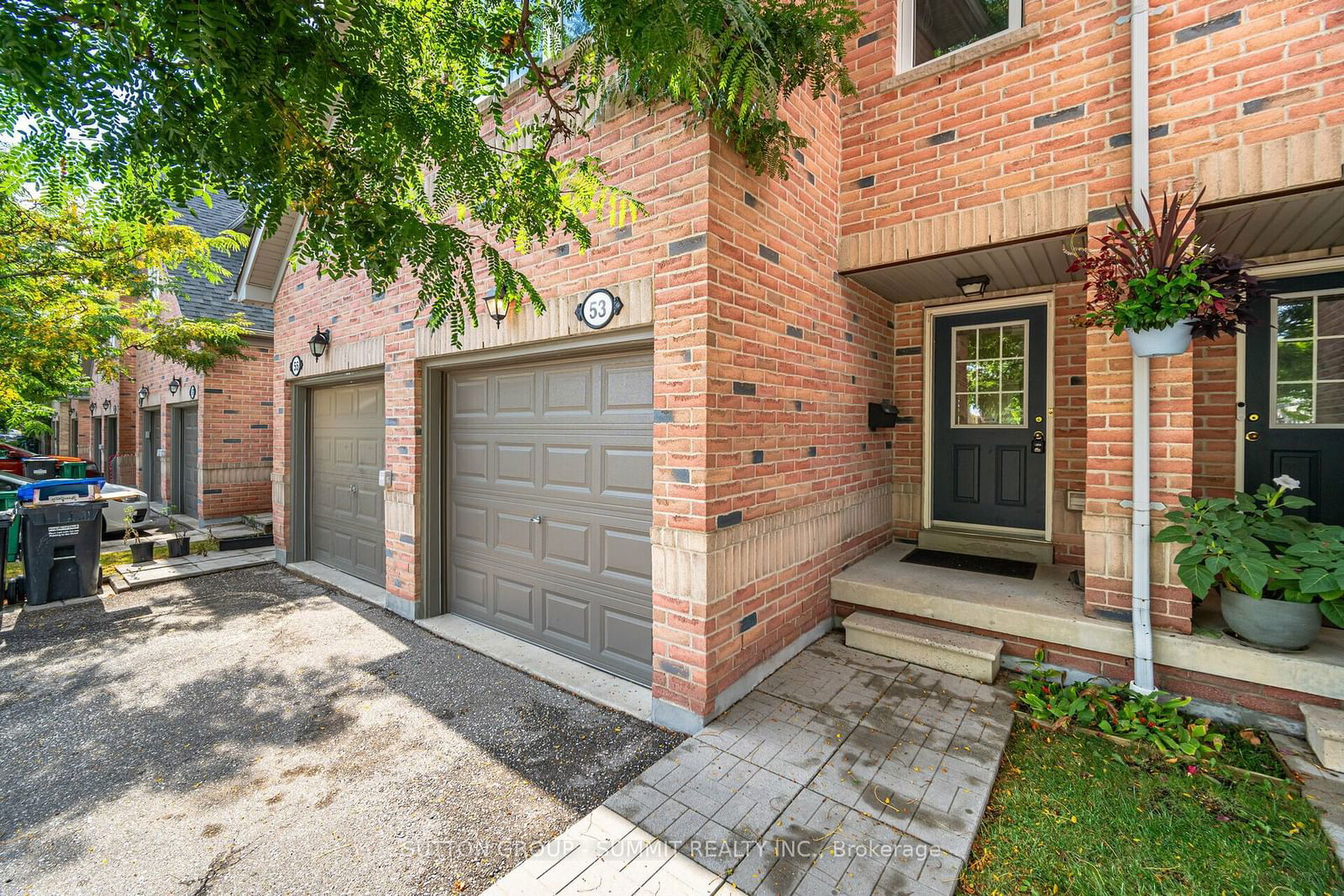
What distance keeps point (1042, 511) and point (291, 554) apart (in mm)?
8257

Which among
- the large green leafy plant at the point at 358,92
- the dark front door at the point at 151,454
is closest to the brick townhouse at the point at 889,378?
the large green leafy plant at the point at 358,92

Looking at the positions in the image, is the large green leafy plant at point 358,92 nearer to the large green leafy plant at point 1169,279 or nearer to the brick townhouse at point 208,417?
the large green leafy plant at point 1169,279

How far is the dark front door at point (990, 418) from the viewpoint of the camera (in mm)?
4613

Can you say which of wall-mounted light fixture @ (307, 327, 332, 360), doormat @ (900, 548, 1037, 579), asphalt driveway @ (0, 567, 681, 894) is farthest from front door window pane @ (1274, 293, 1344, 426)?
wall-mounted light fixture @ (307, 327, 332, 360)

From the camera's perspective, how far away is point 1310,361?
356 centimetres

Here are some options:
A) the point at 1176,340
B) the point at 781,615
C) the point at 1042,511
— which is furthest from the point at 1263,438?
the point at 781,615

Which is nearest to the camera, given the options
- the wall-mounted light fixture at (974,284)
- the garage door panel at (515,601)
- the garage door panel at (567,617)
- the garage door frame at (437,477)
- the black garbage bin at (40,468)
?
the garage door panel at (567,617)

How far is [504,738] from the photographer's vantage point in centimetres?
294

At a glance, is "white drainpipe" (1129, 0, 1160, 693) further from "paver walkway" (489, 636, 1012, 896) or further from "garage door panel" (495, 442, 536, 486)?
"garage door panel" (495, 442, 536, 486)

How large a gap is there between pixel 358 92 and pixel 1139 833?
4.23 meters

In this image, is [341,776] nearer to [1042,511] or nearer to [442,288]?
[442,288]

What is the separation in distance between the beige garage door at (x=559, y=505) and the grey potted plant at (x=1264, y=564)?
3.03 meters

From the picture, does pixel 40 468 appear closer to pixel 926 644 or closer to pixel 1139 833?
pixel 926 644

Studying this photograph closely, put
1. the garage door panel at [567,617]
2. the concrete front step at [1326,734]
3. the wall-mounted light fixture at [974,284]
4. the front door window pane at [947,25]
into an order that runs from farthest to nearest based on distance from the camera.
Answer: the wall-mounted light fixture at [974,284] → the front door window pane at [947,25] → the garage door panel at [567,617] → the concrete front step at [1326,734]
